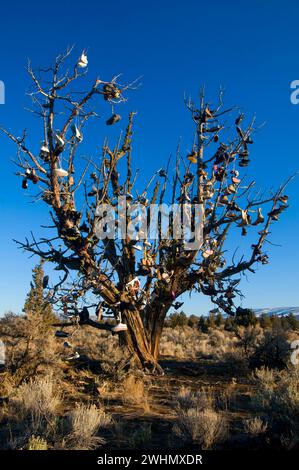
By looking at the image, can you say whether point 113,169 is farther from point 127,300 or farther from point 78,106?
point 127,300

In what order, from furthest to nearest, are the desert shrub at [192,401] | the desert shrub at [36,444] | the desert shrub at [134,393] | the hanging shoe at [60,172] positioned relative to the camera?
1. the hanging shoe at [60,172]
2. the desert shrub at [134,393]
3. the desert shrub at [192,401]
4. the desert shrub at [36,444]

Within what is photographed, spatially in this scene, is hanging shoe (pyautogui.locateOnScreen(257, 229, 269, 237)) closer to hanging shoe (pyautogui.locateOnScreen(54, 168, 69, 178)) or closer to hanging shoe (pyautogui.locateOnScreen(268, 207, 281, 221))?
hanging shoe (pyautogui.locateOnScreen(268, 207, 281, 221))

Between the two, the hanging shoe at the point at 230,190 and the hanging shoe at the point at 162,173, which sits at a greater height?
the hanging shoe at the point at 162,173

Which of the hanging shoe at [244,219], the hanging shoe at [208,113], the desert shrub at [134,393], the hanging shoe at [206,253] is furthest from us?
the hanging shoe at [208,113]

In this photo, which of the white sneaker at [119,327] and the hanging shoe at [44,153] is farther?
the white sneaker at [119,327]

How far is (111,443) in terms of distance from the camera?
5559 mm

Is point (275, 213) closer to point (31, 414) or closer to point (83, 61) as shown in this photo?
point (83, 61)

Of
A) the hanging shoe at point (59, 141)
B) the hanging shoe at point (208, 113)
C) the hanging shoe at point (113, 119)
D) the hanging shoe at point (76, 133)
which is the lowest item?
the hanging shoe at point (59, 141)

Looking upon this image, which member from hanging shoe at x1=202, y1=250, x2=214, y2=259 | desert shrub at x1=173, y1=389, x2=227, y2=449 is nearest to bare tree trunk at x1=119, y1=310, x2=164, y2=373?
hanging shoe at x1=202, y1=250, x2=214, y2=259

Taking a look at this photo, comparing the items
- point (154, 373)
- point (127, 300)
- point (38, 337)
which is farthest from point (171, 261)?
point (38, 337)

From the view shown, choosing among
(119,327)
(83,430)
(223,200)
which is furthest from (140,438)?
(223,200)

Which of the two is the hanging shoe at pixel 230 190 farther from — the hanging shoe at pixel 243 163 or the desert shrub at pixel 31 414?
the desert shrub at pixel 31 414

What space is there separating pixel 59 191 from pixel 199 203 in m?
3.38

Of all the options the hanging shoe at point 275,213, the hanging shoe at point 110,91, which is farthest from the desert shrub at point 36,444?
the hanging shoe at point 275,213
